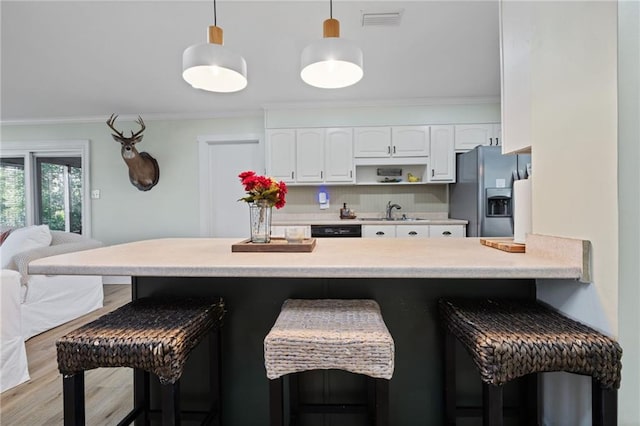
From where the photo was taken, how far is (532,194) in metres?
1.24

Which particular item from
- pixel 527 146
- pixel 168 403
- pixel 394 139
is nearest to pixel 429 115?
pixel 394 139

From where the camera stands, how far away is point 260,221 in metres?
1.46

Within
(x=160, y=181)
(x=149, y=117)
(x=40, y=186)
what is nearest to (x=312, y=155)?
(x=160, y=181)

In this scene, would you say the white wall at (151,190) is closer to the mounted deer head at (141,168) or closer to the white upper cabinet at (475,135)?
the mounted deer head at (141,168)

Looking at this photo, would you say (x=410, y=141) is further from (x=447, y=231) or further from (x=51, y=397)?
(x=51, y=397)

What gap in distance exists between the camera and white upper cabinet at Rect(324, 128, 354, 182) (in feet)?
12.6

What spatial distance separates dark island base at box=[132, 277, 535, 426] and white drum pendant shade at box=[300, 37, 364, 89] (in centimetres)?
92

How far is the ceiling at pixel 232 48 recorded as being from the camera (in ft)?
6.81

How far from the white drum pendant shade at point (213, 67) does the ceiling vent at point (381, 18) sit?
1.14 meters

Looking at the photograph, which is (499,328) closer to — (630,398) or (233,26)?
(630,398)

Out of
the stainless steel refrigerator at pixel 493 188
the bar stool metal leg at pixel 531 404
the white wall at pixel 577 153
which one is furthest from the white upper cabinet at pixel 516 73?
the stainless steel refrigerator at pixel 493 188

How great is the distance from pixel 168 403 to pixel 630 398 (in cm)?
136

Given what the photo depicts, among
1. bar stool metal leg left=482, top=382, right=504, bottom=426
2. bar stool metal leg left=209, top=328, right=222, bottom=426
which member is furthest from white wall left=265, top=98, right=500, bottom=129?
bar stool metal leg left=482, top=382, right=504, bottom=426

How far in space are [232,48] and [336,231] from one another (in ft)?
6.87
